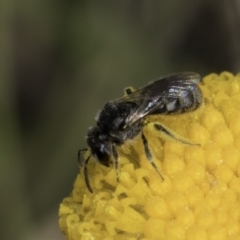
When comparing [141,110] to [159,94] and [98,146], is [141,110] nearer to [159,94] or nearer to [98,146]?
[159,94]

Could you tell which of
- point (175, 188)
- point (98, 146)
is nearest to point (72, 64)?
point (98, 146)

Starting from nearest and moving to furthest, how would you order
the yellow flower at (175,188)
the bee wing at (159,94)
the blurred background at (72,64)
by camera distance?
1. the yellow flower at (175,188)
2. the bee wing at (159,94)
3. the blurred background at (72,64)

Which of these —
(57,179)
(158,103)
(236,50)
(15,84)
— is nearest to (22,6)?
(15,84)

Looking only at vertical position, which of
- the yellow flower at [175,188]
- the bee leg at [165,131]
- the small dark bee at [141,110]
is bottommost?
the yellow flower at [175,188]

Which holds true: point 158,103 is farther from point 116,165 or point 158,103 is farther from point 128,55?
point 128,55

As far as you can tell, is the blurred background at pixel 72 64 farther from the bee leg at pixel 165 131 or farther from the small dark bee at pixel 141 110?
the bee leg at pixel 165 131

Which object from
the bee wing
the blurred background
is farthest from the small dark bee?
the blurred background

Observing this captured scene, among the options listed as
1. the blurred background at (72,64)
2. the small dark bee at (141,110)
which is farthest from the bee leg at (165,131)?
the blurred background at (72,64)
